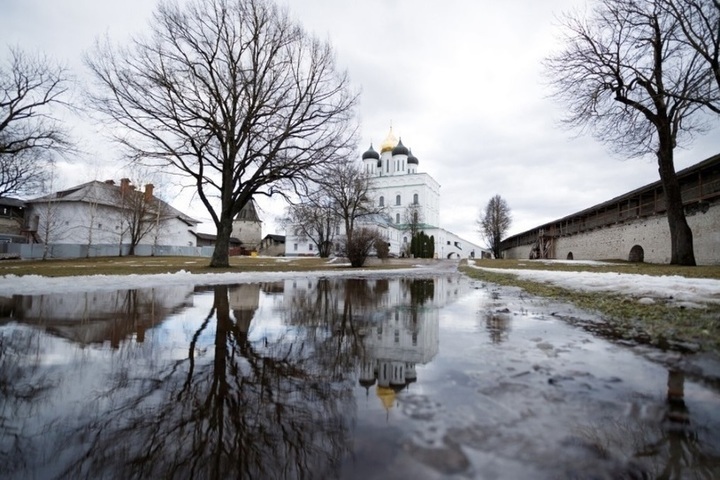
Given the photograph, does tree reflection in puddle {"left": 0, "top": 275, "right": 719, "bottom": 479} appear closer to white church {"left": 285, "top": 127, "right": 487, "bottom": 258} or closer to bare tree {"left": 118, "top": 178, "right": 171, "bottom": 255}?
bare tree {"left": 118, "top": 178, "right": 171, "bottom": 255}

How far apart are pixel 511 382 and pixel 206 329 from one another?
3265 mm

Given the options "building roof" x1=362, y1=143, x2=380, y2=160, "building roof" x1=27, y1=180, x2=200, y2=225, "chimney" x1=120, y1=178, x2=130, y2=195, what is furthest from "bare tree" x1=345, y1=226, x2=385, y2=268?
"building roof" x1=362, y1=143, x2=380, y2=160

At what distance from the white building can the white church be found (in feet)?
159

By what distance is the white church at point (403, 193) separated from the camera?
3332 inches

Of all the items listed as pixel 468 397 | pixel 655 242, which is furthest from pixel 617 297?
pixel 655 242

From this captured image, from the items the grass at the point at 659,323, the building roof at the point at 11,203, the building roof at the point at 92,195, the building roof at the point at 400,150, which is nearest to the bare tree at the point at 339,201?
the grass at the point at 659,323

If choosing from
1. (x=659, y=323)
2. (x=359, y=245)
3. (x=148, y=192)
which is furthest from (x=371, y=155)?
(x=659, y=323)

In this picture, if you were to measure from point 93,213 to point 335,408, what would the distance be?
5477 centimetres

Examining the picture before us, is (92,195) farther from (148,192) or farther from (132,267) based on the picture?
(132,267)

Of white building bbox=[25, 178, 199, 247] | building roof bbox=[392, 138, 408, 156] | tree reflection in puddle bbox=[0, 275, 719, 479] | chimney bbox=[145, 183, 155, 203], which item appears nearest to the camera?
tree reflection in puddle bbox=[0, 275, 719, 479]

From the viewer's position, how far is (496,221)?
6844 cm

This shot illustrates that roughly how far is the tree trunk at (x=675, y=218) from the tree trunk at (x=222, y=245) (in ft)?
72.5

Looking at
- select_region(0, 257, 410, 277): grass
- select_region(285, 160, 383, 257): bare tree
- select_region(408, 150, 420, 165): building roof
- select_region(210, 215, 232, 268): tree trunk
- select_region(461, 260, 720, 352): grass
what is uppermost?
select_region(408, 150, 420, 165): building roof

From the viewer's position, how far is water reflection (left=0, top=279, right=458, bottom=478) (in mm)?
1417
